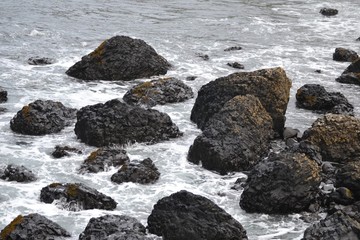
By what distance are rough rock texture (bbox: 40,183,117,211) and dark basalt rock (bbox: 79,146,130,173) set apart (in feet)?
5.13

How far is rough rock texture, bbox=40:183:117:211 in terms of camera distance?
13203mm

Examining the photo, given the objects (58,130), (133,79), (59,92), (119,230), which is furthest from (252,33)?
(119,230)

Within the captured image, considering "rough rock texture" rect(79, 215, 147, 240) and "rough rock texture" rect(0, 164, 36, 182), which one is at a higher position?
"rough rock texture" rect(79, 215, 147, 240)

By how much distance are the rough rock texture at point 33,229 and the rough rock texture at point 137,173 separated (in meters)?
2.74

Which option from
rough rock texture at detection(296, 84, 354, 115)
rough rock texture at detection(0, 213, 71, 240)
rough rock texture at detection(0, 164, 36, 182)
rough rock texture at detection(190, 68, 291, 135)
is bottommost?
rough rock texture at detection(0, 164, 36, 182)

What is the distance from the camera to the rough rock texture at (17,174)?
566 inches

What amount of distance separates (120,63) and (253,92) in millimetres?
7025

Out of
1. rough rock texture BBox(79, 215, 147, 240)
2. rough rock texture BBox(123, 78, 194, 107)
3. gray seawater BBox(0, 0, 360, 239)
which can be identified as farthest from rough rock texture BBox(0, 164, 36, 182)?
rough rock texture BBox(123, 78, 194, 107)

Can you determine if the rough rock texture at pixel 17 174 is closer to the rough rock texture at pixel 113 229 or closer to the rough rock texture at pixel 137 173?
the rough rock texture at pixel 137 173

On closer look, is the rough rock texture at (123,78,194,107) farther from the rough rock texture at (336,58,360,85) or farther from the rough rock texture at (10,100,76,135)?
the rough rock texture at (336,58,360,85)

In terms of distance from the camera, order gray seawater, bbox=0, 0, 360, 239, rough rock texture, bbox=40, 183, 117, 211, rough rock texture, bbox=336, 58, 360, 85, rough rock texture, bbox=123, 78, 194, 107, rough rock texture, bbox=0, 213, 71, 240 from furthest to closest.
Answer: rough rock texture, bbox=336, 58, 360, 85
rough rock texture, bbox=123, 78, 194, 107
gray seawater, bbox=0, 0, 360, 239
rough rock texture, bbox=40, 183, 117, 211
rough rock texture, bbox=0, 213, 71, 240

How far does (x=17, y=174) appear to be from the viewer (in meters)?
14.4

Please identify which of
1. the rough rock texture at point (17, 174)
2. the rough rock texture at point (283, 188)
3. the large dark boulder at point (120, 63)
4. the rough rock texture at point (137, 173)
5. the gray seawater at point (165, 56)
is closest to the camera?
the rough rock texture at point (283, 188)

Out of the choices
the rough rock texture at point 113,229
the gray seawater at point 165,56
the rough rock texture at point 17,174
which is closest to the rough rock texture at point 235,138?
→ the gray seawater at point 165,56
